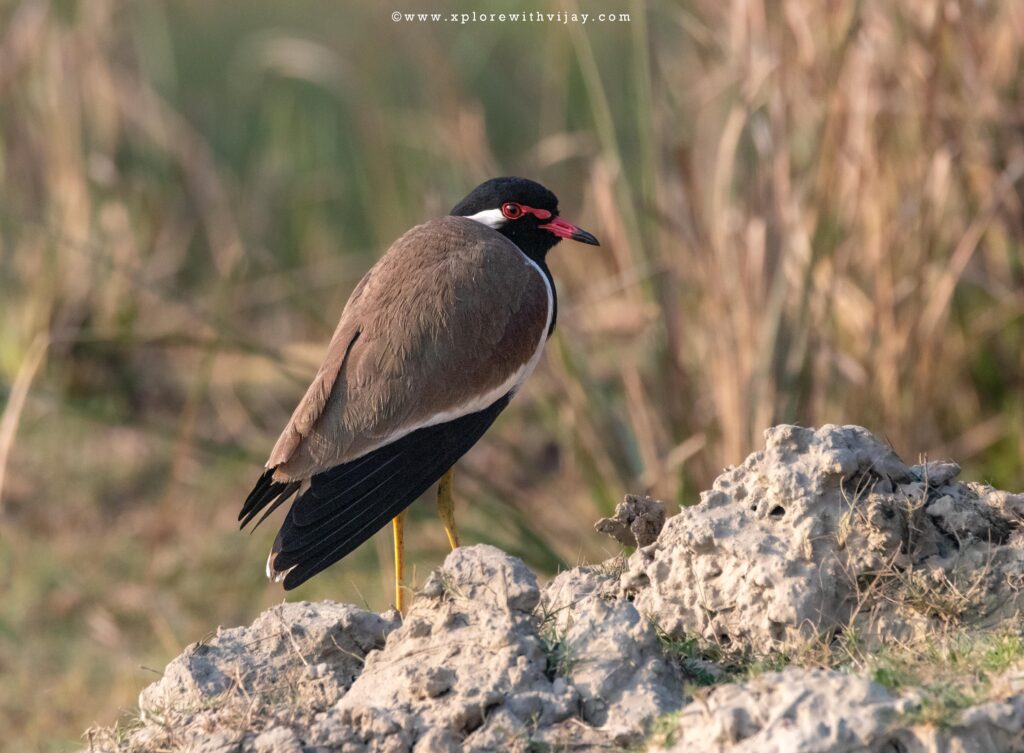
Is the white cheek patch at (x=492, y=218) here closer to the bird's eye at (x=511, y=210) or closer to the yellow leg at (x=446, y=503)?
the bird's eye at (x=511, y=210)

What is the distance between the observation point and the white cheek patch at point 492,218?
15.3ft

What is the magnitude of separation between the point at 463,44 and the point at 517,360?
20.4 feet

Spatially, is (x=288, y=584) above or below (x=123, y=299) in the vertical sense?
above

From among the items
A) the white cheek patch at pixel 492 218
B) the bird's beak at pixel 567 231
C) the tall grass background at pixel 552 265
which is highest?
the white cheek patch at pixel 492 218

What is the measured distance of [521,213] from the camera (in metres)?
4.65

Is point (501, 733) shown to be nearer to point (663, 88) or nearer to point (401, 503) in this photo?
point (401, 503)

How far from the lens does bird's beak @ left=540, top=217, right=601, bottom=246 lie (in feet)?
15.1

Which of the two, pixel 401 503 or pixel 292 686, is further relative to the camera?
pixel 401 503

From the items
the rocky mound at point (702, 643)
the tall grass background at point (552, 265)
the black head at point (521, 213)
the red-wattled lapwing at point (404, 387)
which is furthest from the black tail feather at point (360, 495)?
the tall grass background at point (552, 265)

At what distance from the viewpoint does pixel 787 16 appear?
6043 millimetres

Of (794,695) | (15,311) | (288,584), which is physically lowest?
(15,311)

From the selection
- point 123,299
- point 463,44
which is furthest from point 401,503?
point 463,44

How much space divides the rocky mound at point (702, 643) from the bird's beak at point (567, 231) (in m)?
1.27

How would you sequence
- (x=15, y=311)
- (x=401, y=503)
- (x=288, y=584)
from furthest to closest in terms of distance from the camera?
1. (x=15, y=311)
2. (x=401, y=503)
3. (x=288, y=584)
